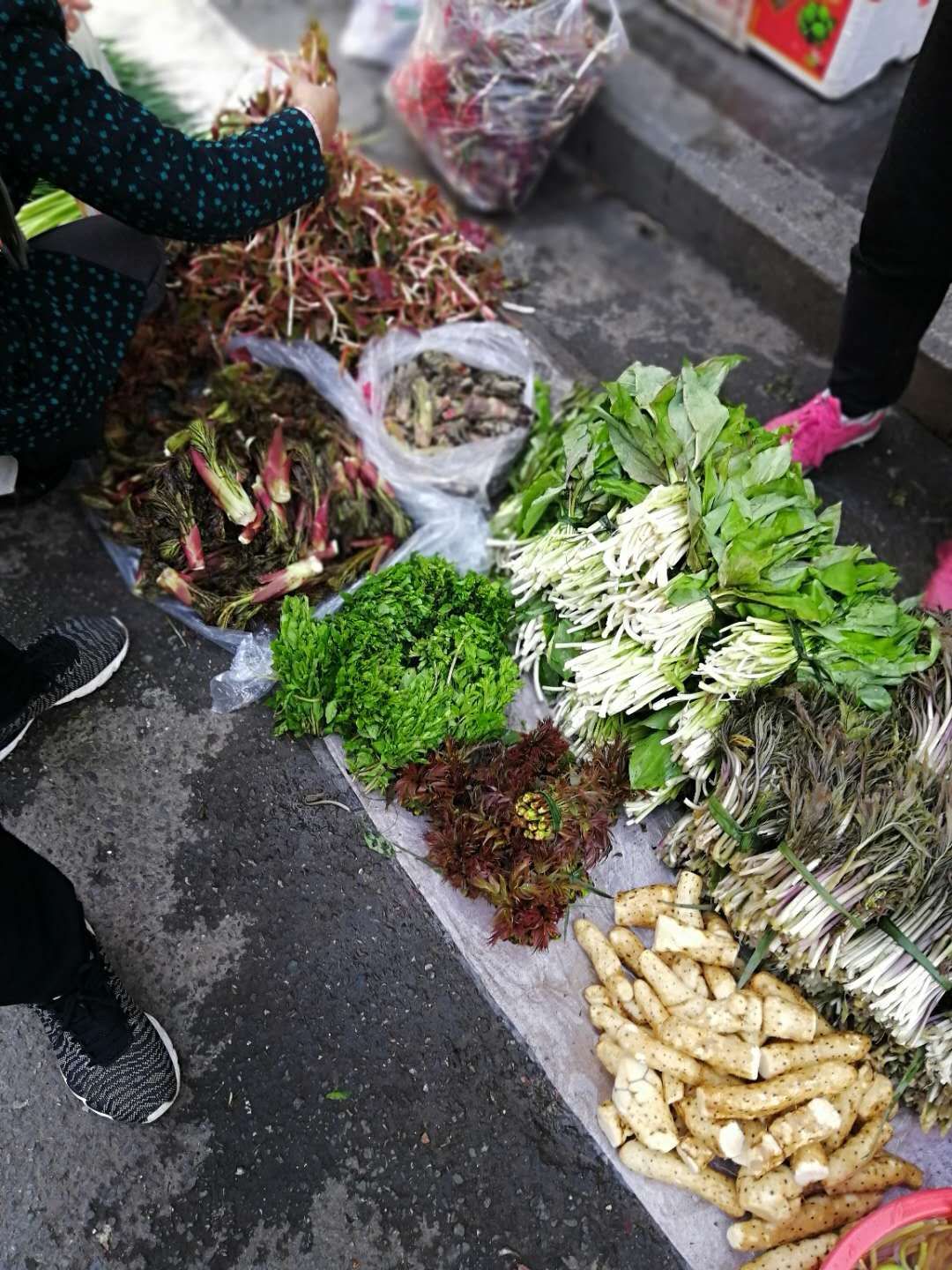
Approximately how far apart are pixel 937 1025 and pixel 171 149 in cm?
249

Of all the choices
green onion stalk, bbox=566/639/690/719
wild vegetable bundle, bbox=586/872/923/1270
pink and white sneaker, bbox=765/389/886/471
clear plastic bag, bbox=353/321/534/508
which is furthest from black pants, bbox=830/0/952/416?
wild vegetable bundle, bbox=586/872/923/1270

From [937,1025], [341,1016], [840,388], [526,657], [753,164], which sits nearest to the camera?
[937,1025]

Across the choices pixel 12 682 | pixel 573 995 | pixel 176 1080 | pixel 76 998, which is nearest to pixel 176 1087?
pixel 176 1080

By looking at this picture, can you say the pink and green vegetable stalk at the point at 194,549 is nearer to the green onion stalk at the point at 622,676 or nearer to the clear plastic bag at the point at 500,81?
the green onion stalk at the point at 622,676

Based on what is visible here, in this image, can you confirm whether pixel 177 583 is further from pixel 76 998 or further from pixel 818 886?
pixel 818 886

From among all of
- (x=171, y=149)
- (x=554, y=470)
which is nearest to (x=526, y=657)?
(x=554, y=470)

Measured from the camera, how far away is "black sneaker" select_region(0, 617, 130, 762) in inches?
97.5

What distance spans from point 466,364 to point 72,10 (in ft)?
4.92

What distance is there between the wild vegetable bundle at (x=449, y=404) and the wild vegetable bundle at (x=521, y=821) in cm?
99

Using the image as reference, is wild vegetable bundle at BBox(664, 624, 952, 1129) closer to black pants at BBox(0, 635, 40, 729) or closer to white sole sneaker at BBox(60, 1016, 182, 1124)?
white sole sneaker at BBox(60, 1016, 182, 1124)

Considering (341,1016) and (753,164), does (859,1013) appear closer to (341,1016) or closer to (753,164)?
(341,1016)

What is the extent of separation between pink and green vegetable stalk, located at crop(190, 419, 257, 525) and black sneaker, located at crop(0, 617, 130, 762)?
473 mm

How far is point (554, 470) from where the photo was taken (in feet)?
8.77

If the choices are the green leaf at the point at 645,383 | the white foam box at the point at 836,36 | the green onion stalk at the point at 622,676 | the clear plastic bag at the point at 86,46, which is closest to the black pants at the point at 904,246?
the green leaf at the point at 645,383
